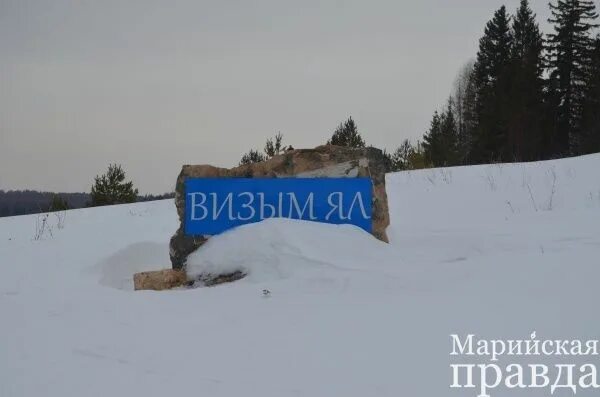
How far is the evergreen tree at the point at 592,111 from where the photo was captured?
2402cm

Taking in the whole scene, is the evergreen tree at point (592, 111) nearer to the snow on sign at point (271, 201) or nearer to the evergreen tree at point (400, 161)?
the evergreen tree at point (400, 161)

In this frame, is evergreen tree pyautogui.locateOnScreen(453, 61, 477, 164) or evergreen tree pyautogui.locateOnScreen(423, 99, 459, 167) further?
evergreen tree pyautogui.locateOnScreen(453, 61, 477, 164)

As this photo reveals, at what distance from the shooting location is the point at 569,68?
3030 cm

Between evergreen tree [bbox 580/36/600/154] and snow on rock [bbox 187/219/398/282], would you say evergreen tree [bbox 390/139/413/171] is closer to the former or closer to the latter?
evergreen tree [bbox 580/36/600/154]

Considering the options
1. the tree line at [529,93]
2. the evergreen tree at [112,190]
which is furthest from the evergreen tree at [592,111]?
the evergreen tree at [112,190]

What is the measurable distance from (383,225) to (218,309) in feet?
6.53

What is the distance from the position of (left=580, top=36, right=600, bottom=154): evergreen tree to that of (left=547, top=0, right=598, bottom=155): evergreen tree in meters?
0.65

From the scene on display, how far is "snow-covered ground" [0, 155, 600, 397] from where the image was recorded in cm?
201

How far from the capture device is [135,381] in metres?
2.00

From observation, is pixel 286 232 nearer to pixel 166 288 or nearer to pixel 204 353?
pixel 166 288

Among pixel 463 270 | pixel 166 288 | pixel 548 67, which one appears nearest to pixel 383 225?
pixel 463 270

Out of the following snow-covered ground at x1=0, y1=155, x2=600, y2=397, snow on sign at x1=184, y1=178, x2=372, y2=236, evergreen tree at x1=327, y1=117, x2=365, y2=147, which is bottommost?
snow-covered ground at x1=0, y1=155, x2=600, y2=397

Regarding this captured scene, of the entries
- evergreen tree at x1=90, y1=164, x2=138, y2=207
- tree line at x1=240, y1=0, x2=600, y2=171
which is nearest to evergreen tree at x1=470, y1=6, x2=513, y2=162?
tree line at x1=240, y1=0, x2=600, y2=171

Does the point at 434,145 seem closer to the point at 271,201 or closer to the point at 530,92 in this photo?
the point at 530,92
